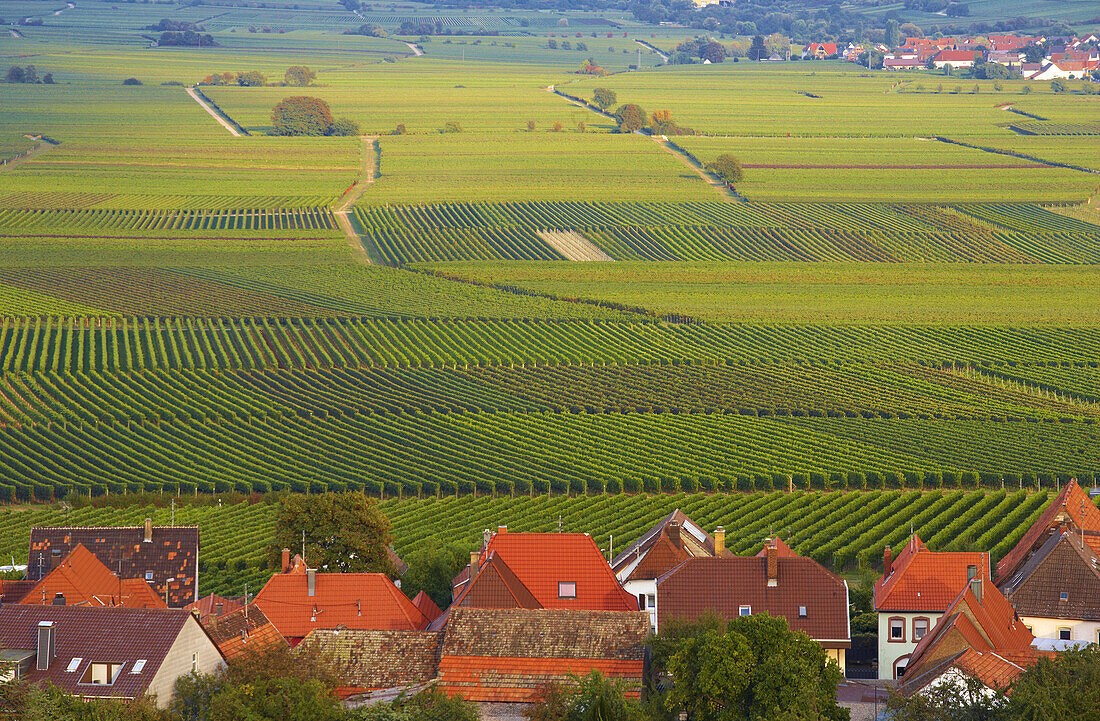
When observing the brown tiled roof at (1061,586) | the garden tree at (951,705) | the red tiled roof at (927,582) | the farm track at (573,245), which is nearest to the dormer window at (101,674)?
the garden tree at (951,705)

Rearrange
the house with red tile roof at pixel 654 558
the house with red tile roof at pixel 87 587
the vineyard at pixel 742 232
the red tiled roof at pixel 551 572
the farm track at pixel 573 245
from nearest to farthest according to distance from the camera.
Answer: the house with red tile roof at pixel 87 587
the red tiled roof at pixel 551 572
the house with red tile roof at pixel 654 558
the farm track at pixel 573 245
the vineyard at pixel 742 232

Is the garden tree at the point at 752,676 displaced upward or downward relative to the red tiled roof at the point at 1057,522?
upward

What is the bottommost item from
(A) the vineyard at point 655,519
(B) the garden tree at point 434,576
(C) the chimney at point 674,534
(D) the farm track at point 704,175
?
(D) the farm track at point 704,175

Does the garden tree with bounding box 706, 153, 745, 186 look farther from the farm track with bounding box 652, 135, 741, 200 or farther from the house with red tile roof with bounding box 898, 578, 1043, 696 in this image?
the house with red tile roof with bounding box 898, 578, 1043, 696

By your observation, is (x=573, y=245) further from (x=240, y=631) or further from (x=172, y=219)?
(x=240, y=631)

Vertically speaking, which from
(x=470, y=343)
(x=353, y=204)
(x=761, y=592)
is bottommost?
(x=353, y=204)

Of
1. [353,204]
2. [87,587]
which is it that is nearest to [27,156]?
[353,204]

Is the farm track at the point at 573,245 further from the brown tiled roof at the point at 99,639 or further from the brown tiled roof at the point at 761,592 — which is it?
the brown tiled roof at the point at 99,639
